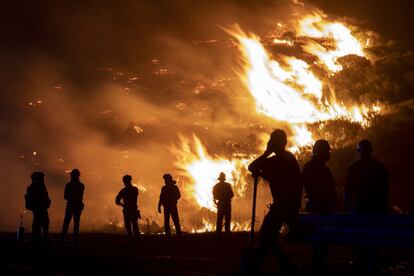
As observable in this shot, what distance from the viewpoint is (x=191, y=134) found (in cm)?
10050

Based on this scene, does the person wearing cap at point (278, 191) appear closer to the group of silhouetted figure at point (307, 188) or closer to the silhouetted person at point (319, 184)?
the group of silhouetted figure at point (307, 188)

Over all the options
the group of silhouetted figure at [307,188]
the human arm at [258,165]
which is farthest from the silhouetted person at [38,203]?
the human arm at [258,165]

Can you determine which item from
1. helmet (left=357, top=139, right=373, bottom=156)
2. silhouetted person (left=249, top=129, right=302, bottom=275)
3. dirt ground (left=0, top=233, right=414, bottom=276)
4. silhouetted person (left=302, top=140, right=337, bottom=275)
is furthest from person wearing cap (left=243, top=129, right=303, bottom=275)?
helmet (left=357, top=139, right=373, bottom=156)

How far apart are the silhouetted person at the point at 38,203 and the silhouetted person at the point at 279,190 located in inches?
426

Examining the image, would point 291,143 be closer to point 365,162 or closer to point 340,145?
point 340,145

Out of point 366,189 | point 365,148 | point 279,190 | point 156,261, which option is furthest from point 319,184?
point 156,261

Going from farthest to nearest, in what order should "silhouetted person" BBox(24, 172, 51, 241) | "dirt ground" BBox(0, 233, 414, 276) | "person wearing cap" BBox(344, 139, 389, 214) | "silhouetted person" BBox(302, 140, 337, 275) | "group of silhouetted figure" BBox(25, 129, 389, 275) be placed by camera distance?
"silhouetted person" BBox(24, 172, 51, 241) < "dirt ground" BBox(0, 233, 414, 276) < "person wearing cap" BBox(344, 139, 389, 214) < "silhouetted person" BBox(302, 140, 337, 275) < "group of silhouetted figure" BBox(25, 129, 389, 275)

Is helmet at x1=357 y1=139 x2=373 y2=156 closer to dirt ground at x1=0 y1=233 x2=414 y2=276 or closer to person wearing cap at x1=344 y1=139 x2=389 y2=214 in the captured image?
person wearing cap at x1=344 y1=139 x2=389 y2=214

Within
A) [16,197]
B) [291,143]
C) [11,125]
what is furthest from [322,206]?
[16,197]

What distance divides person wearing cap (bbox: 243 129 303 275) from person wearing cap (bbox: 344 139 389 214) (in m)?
1.30

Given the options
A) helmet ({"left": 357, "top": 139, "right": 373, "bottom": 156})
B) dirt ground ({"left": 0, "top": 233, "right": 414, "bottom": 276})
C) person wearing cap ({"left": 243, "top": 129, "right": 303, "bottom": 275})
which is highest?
helmet ({"left": 357, "top": 139, "right": 373, "bottom": 156})

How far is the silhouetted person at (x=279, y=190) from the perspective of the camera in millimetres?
9281

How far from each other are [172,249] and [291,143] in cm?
5019

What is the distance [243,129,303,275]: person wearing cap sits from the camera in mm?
9273
